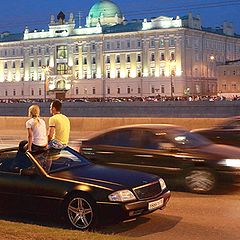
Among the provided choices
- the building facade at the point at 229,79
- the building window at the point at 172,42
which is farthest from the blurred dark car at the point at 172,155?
the building window at the point at 172,42

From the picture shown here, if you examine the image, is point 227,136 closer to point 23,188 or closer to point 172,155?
point 172,155

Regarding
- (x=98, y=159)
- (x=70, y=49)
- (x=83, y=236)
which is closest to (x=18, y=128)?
(x=98, y=159)

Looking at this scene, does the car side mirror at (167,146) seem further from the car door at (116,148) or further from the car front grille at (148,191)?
the car front grille at (148,191)

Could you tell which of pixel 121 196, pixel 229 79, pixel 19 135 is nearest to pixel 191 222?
pixel 121 196

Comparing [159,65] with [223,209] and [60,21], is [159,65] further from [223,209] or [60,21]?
[223,209]

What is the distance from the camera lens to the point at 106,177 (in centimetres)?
938

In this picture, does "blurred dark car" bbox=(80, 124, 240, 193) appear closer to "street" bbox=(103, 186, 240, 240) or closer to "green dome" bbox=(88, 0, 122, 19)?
"street" bbox=(103, 186, 240, 240)

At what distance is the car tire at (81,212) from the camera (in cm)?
899

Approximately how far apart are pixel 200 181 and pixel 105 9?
137605 millimetres

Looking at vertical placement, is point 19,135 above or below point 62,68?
below

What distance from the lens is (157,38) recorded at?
5172 inches

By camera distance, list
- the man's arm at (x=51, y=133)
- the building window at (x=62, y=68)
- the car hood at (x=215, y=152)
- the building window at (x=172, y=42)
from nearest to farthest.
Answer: the man's arm at (x=51, y=133)
the car hood at (x=215, y=152)
the building window at (x=172, y=42)
the building window at (x=62, y=68)

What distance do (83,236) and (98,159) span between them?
18.7 feet

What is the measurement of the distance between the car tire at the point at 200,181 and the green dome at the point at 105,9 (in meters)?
137
